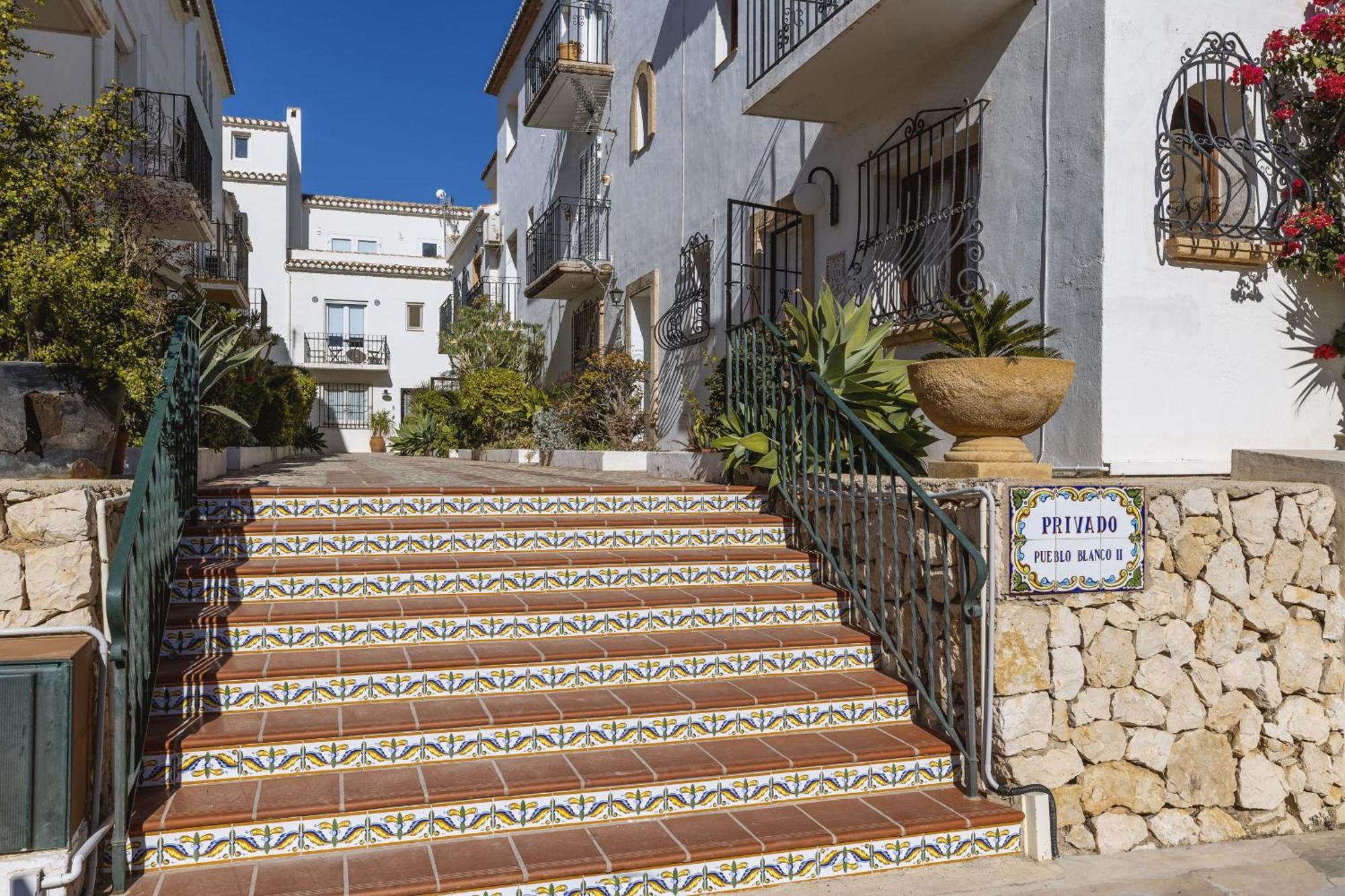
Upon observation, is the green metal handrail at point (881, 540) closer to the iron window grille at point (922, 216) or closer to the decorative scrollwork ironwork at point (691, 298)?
the iron window grille at point (922, 216)

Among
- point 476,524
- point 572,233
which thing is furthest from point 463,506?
point 572,233

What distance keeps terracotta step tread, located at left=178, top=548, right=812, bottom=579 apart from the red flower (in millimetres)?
3943

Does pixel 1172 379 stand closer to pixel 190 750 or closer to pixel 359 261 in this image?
pixel 190 750

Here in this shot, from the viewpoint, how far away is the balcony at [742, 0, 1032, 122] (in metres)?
6.36

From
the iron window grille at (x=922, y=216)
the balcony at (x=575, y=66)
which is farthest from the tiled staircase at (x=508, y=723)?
the balcony at (x=575, y=66)

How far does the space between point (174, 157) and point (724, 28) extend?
7.53 metres

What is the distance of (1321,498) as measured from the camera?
4.77 m

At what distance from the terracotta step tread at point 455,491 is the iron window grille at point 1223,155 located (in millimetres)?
3213

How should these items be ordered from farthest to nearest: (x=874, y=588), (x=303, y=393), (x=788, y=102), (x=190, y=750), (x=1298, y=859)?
(x=303, y=393) → (x=788, y=102) → (x=874, y=588) → (x=1298, y=859) → (x=190, y=750)

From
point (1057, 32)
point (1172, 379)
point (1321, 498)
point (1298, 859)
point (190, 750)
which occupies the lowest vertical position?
point (1298, 859)

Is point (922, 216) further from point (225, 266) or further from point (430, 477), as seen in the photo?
point (225, 266)

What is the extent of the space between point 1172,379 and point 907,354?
2.01 metres

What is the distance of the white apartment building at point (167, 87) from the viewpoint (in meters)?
8.41

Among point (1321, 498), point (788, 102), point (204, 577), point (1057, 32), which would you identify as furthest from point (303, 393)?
point (1321, 498)
